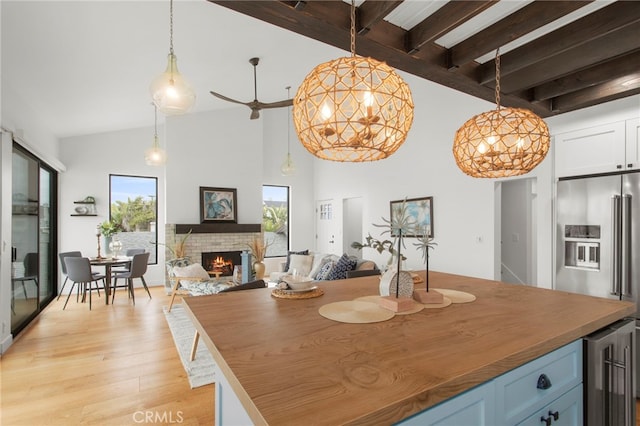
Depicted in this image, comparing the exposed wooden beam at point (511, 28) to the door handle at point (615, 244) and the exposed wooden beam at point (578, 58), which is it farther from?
the door handle at point (615, 244)

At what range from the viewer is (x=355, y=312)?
1441 mm

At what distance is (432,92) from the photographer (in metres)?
5.50

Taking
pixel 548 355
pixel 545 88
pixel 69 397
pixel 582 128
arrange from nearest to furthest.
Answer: pixel 548 355 → pixel 69 397 → pixel 545 88 → pixel 582 128

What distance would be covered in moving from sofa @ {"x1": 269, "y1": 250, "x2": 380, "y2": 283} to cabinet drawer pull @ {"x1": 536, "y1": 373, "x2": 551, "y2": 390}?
197cm

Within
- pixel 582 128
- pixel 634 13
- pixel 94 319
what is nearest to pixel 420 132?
pixel 582 128

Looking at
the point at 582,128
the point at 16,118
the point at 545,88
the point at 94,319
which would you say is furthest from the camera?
the point at 94,319

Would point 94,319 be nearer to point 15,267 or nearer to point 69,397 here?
point 15,267

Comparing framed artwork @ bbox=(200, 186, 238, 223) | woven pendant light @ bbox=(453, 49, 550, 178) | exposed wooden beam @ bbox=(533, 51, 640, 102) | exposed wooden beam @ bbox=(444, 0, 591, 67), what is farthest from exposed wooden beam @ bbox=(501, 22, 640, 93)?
framed artwork @ bbox=(200, 186, 238, 223)

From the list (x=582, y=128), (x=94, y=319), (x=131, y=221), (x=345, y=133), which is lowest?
(x=94, y=319)

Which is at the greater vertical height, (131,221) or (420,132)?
(420,132)

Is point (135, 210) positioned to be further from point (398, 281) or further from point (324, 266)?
point (398, 281)

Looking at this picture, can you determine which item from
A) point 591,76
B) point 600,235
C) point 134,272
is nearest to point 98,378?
point 134,272

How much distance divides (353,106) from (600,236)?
9.60ft

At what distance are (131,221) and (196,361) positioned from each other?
15.5 feet
